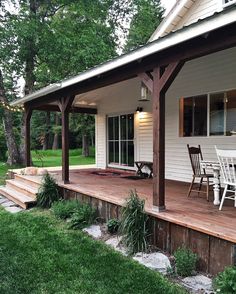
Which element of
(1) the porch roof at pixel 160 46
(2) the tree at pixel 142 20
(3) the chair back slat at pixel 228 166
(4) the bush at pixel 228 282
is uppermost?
(2) the tree at pixel 142 20

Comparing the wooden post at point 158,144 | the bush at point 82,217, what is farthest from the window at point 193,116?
the bush at point 82,217

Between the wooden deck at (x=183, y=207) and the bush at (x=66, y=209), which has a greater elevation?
the wooden deck at (x=183, y=207)

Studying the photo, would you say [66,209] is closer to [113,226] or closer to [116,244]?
[113,226]

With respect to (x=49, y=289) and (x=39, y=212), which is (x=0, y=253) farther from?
(x=39, y=212)

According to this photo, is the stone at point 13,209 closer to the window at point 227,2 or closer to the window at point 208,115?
the window at point 208,115

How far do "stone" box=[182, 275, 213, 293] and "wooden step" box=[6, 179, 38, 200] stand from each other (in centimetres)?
417

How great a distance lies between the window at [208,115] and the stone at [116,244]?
3.08 m

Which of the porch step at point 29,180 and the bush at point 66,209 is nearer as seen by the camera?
the bush at point 66,209

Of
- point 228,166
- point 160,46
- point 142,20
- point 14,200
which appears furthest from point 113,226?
point 142,20

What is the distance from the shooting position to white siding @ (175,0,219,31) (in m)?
6.03

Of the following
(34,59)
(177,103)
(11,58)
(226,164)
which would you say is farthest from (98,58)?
(226,164)

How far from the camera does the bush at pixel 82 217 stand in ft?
15.6

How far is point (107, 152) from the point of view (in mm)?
9922

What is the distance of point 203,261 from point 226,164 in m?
1.33
